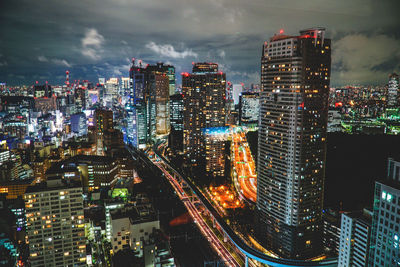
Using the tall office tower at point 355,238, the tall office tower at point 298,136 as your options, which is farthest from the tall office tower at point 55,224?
the tall office tower at point 355,238

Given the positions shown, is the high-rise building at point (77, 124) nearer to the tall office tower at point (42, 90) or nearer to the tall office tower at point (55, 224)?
the tall office tower at point (42, 90)

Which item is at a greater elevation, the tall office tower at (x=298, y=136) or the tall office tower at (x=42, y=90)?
the tall office tower at (x=42, y=90)

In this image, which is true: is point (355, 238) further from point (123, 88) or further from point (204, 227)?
point (123, 88)

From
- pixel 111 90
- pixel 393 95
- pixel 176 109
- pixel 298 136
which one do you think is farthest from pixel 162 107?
pixel 111 90

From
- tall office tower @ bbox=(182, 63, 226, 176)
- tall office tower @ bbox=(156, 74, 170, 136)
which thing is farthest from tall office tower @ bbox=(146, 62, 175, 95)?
tall office tower @ bbox=(182, 63, 226, 176)

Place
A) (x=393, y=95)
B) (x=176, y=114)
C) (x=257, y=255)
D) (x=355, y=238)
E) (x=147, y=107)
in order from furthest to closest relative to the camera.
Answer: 1. (x=176, y=114)
2. (x=147, y=107)
3. (x=393, y=95)
4. (x=257, y=255)
5. (x=355, y=238)
